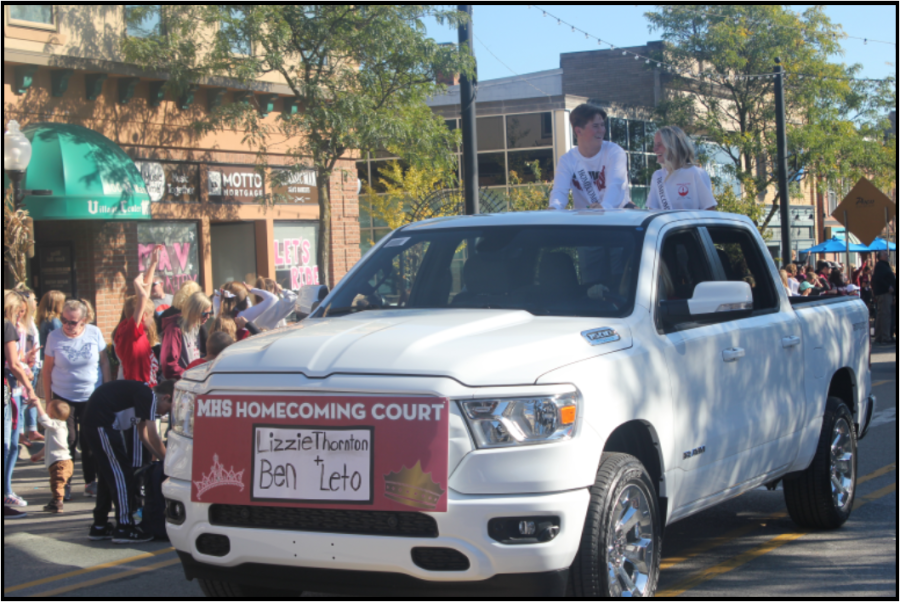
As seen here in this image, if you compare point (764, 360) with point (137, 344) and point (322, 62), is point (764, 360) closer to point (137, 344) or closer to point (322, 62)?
point (137, 344)

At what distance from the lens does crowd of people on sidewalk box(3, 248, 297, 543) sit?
22.3ft

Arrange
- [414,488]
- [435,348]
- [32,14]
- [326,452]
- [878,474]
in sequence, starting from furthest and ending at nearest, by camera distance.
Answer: [32,14] → [878,474] → [435,348] → [326,452] → [414,488]

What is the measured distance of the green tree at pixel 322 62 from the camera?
16.2 metres

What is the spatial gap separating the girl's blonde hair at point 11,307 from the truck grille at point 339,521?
5.13 meters

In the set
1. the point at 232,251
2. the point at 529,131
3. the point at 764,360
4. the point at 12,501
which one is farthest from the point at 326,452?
the point at 529,131

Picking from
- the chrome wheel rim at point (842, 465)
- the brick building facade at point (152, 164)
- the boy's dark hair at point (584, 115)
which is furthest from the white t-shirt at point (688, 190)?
the brick building facade at point (152, 164)

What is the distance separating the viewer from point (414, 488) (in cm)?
362

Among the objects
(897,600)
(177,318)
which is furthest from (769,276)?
(177,318)

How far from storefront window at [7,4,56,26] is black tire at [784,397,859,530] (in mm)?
13466

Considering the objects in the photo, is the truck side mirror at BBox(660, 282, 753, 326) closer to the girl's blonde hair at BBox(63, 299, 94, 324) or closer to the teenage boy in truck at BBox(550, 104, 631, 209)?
the teenage boy in truck at BBox(550, 104, 631, 209)

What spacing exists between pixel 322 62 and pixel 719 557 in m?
13.4

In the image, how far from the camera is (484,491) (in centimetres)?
362

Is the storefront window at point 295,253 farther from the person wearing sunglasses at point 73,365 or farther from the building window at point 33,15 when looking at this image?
the person wearing sunglasses at point 73,365

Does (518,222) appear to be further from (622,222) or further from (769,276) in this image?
(769,276)
